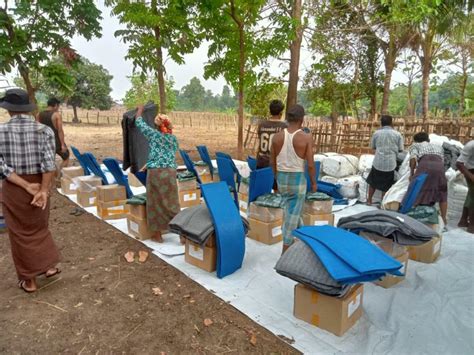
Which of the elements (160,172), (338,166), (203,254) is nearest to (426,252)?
(203,254)

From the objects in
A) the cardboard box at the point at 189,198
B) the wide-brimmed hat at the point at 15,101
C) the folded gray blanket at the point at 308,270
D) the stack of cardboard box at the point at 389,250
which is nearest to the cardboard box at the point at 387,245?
the stack of cardboard box at the point at 389,250

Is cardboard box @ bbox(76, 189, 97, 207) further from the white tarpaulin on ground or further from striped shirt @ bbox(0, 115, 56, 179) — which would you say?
striped shirt @ bbox(0, 115, 56, 179)

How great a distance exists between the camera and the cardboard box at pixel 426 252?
11.8ft

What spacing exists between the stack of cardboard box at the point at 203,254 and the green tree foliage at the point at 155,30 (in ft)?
16.5

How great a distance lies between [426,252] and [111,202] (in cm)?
398

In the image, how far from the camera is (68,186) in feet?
20.1

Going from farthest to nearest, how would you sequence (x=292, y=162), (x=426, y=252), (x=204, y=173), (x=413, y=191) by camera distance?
(x=204, y=173), (x=426, y=252), (x=413, y=191), (x=292, y=162)

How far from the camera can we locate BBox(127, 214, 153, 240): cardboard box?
412 centimetres

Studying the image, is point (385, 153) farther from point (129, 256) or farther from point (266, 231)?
point (129, 256)

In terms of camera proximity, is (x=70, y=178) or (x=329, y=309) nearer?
(x=329, y=309)

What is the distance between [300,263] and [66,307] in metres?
1.91

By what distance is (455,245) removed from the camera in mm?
4160

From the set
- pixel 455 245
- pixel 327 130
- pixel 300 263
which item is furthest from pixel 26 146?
pixel 327 130

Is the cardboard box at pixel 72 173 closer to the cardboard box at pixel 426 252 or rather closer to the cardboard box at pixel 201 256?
the cardboard box at pixel 201 256
